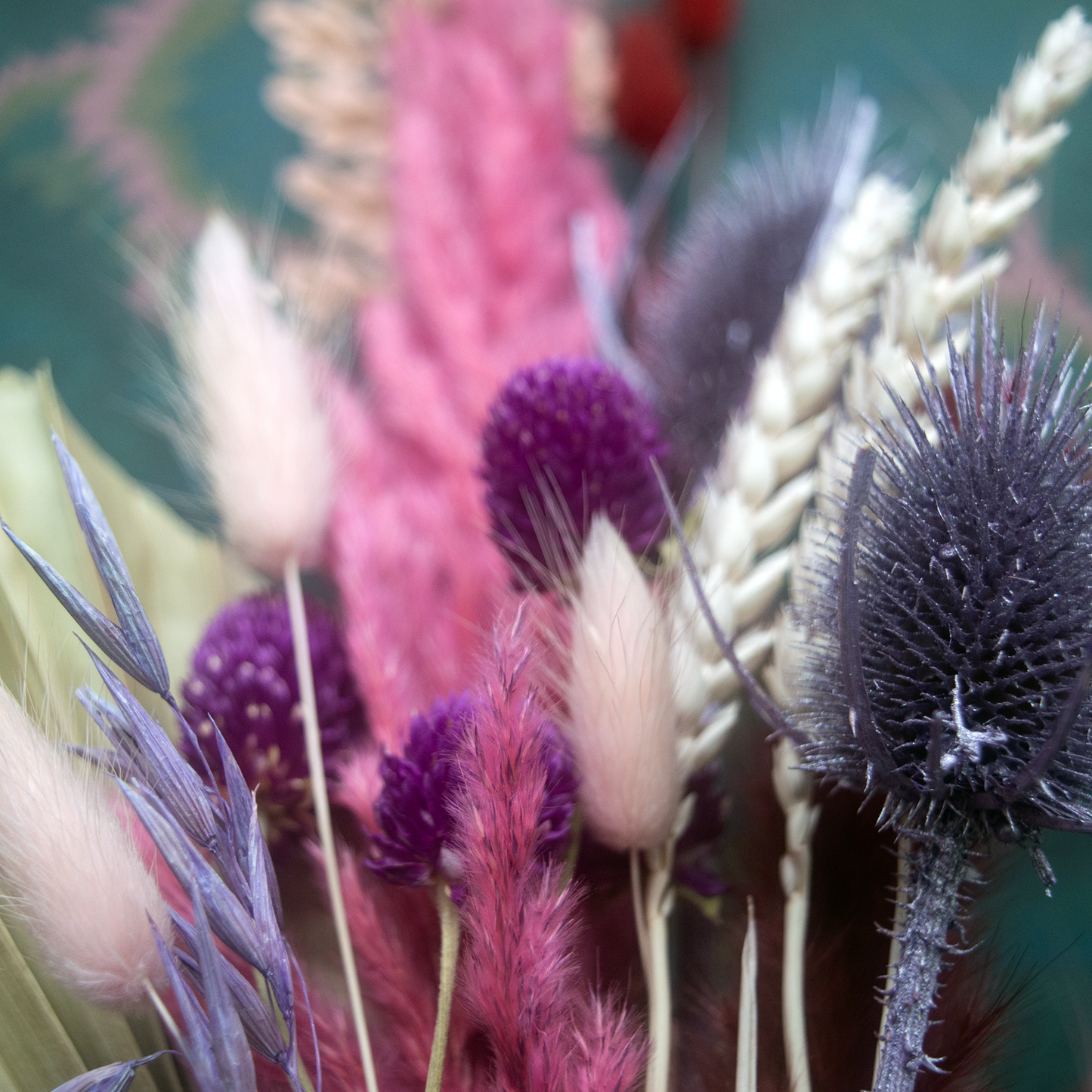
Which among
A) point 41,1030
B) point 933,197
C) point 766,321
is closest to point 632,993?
point 41,1030

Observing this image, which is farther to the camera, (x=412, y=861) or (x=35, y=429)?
(x=35, y=429)

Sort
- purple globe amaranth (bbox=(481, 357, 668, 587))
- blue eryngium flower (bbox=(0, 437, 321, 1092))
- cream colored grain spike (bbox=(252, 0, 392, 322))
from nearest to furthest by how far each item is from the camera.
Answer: blue eryngium flower (bbox=(0, 437, 321, 1092)), purple globe amaranth (bbox=(481, 357, 668, 587)), cream colored grain spike (bbox=(252, 0, 392, 322))

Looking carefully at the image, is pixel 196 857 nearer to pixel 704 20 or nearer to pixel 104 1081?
pixel 104 1081

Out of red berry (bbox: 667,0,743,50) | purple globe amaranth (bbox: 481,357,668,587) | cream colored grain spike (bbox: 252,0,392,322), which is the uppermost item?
red berry (bbox: 667,0,743,50)

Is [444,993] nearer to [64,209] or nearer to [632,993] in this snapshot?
[632,993]

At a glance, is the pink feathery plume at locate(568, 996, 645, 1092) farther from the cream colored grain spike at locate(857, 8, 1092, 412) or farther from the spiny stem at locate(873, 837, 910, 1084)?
the cream colored grain spike at locate(857, 8, 1092, 412)

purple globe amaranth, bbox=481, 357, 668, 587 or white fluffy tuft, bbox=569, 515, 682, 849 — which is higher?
purple globe amaranth, bbox=481, 357, 668, 587

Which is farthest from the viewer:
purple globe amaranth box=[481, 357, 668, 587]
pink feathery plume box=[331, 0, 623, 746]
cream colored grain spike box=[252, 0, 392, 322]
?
cream colored grain spike box=[252, 0, 392, 322]

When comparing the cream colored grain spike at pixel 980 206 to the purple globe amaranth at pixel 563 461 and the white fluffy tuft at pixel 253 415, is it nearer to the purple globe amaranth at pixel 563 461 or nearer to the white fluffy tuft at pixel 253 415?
the purple globe amaranth at pixel 563 461

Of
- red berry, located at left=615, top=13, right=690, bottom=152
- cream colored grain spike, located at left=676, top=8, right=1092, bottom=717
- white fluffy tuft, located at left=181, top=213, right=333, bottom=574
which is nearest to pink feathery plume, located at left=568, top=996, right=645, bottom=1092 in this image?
cream colored grain spike, located at left=676, top=8, right=1092, bottom=717
